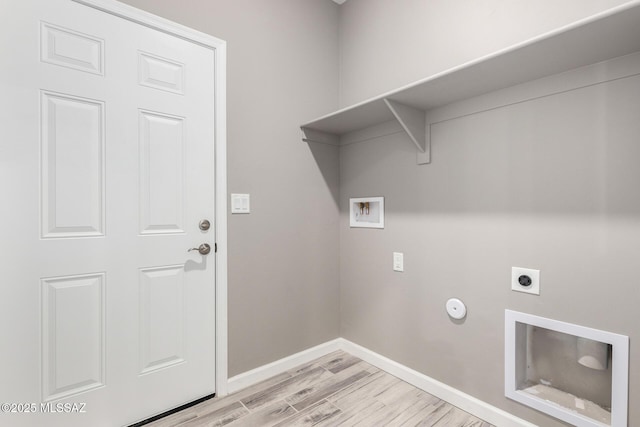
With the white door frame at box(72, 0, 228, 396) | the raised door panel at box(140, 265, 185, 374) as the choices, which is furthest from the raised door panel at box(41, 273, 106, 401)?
the white door frame at box(72, 0, 228, 396)

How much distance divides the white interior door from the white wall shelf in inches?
37.6

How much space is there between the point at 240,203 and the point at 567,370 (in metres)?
1.84

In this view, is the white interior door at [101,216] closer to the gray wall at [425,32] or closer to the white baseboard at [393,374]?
the white baseboard at [393,374]

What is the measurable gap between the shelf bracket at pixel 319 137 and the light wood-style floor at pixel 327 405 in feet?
5.27

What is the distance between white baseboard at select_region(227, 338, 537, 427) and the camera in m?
1.55

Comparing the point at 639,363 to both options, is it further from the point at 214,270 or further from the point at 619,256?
the point at 214,270

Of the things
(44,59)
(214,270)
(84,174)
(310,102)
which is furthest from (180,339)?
(310,102)

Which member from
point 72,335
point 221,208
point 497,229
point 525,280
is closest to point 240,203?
point 221,208

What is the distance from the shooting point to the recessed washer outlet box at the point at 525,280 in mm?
1416

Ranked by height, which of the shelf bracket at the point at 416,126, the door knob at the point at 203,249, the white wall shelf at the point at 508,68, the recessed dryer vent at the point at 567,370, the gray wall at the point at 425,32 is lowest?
the recessed dryer vent at the point at 567,370

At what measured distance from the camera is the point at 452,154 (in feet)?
5.61

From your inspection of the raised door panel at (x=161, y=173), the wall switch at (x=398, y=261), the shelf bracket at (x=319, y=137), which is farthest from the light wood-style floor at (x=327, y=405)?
the shelf bracket at (x=319, y=137)

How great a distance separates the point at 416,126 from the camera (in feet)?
5.83

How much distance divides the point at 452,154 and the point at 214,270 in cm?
150
